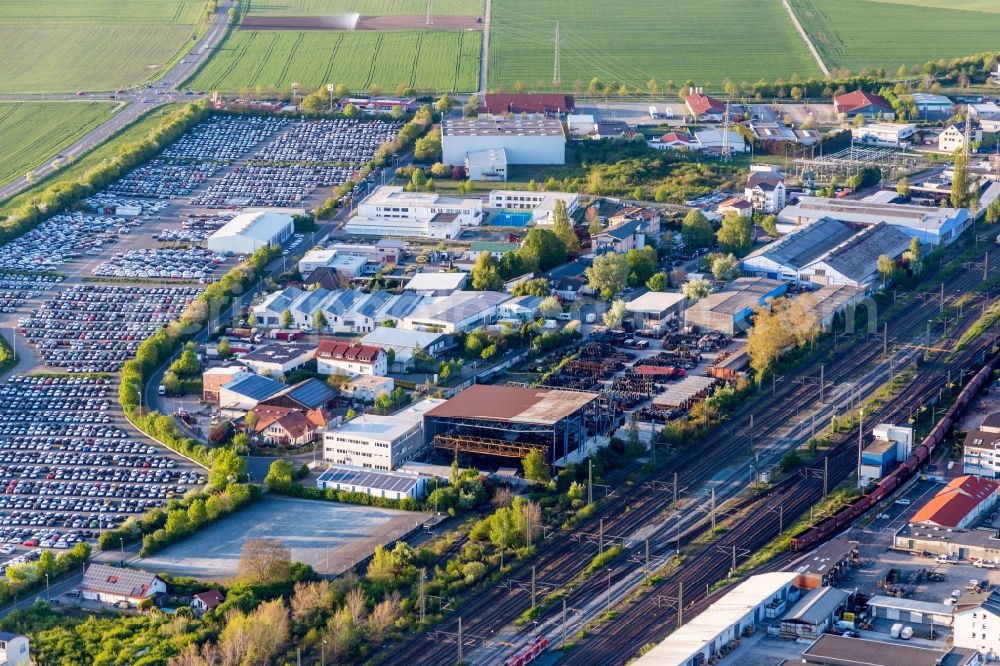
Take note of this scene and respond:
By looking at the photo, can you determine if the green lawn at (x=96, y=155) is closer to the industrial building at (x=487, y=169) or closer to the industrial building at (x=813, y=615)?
the industrial building at (x=487, y=169)

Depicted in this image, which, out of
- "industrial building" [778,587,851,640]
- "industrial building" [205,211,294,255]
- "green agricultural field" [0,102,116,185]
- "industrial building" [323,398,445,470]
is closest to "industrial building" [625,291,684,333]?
"industrial building" [323,398,445,470]

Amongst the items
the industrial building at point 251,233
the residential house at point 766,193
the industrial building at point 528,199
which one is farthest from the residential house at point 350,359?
the residential house at point 766,193

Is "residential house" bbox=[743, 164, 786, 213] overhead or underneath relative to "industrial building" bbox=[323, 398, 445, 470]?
overhead

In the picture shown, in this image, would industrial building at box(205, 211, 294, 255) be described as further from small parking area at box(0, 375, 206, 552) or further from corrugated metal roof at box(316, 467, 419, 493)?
corrugated metal roof at box(316, 467, 419, 493)

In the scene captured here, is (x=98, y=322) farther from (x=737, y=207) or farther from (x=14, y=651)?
(x=14, y=651)

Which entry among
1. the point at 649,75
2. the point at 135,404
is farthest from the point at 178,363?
the point at 649,75
